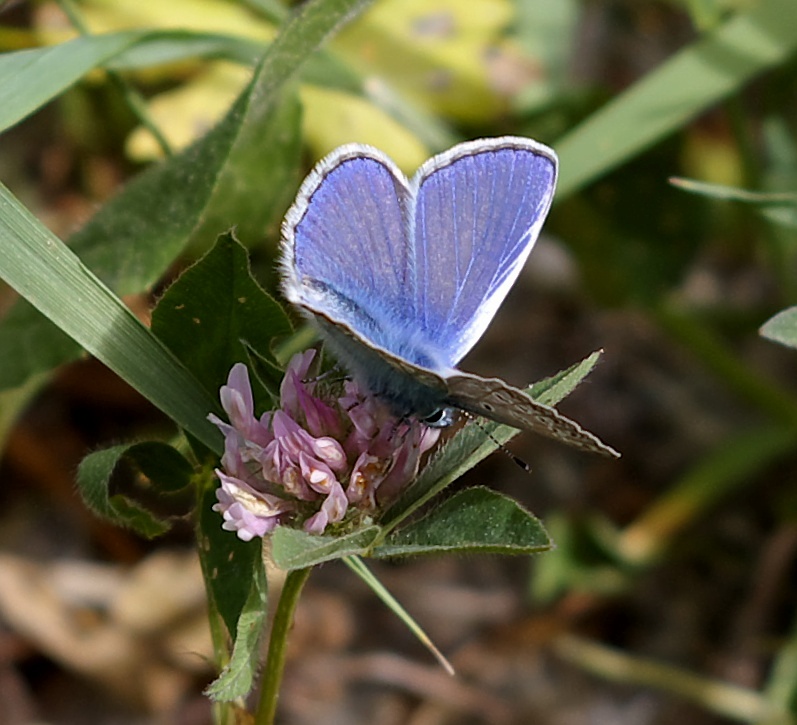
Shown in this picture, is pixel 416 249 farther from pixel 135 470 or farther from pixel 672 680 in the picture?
pixel 672 680

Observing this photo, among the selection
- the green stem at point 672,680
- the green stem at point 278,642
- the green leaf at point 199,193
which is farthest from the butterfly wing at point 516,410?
the green stem at point 672,680

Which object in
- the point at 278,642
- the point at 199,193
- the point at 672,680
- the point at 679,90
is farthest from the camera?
the point at 672,680

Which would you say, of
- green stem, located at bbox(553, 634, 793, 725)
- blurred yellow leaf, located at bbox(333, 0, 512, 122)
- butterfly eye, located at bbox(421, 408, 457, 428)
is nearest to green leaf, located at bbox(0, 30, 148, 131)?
butterfly eye, located at bbox(421, 408, 457, 428)

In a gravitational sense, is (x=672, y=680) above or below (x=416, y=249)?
below

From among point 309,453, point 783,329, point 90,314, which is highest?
point 90,314

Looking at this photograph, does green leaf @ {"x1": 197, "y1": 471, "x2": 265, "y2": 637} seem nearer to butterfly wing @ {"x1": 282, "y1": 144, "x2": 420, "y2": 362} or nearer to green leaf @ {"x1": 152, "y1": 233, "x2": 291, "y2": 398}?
green leaf @ {"x1": 152, "y1": 233, "x2": 291, "y2": 398}

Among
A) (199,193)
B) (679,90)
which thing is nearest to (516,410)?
(199,193)

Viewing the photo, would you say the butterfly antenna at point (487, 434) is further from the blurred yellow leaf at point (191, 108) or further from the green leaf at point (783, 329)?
the blurred yellow leaf at point (191, 108)
